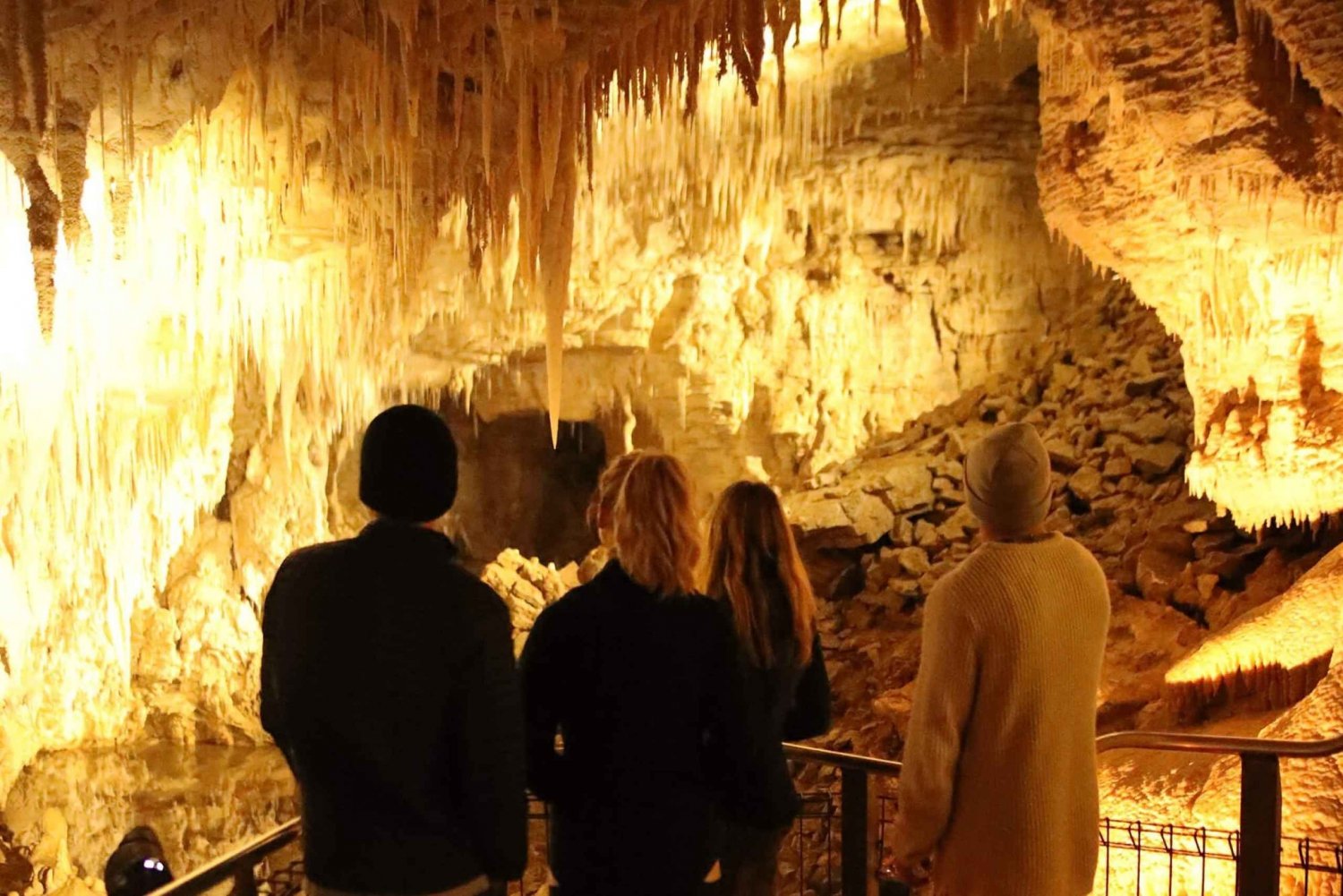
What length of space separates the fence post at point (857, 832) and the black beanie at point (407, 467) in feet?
5.41

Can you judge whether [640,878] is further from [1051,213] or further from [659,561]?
[1051,213]

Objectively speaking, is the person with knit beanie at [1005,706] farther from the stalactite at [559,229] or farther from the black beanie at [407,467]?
the stalactite at [559,229]

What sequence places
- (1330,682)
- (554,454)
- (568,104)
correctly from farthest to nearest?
(554,454) < (568,104) < (1330,682)

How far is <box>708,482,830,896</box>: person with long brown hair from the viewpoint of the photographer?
8.10 feet

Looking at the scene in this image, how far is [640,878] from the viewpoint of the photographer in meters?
2.04

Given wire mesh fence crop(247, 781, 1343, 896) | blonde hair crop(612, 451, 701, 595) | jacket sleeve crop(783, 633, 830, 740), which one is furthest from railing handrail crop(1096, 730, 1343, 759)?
blonde hair crop(612, 451, 701, 595)

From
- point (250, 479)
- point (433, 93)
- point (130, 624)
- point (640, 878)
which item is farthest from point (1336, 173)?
point (130, 624)

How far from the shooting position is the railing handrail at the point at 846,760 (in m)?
2.99

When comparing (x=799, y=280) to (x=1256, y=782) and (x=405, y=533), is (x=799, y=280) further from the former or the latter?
(x=405, y=533)

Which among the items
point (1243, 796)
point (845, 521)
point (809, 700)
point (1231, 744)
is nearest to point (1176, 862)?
point (1243, 796)

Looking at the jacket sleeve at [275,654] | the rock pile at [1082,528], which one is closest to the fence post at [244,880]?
the jacket sleeve at [275,654]

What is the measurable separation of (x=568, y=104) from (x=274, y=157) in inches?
88.2

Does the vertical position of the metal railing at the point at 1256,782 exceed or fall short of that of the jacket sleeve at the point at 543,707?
it falls short

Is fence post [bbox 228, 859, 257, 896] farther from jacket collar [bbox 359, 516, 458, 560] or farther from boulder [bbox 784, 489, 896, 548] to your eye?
boulder [bbox 784, 489, 896, 548]
